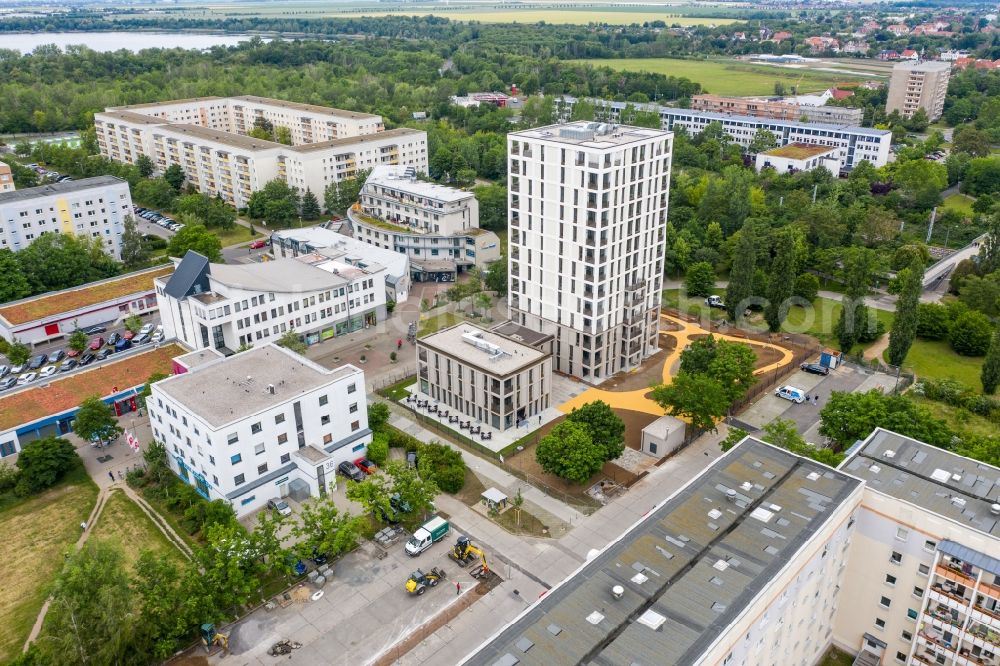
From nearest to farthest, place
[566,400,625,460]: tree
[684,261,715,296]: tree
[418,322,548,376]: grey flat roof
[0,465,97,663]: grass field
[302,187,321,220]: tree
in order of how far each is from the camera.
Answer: [0,465,97,663]: grass field → [566,400,625,460]: tree → [418,322,548,376]: grey flat roof → [684,261,715,296]: tree → [302,187,321,220]: tree

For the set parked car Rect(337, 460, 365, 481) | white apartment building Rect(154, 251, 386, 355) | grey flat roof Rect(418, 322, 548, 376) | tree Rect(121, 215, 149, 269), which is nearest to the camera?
parked car Rect(337, 460, 365, 481)

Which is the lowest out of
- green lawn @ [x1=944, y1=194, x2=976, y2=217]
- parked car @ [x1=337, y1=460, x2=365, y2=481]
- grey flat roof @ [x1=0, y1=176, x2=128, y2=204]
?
parked car @ [x1=337, y1=460, x2=365, y2=481]

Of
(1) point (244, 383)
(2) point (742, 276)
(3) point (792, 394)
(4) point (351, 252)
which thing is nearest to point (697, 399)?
(3) point (792, 394)

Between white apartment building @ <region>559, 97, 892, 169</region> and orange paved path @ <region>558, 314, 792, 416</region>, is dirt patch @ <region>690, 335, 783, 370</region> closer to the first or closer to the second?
orange paved path @ <region>558, 314, 792, 416</region>

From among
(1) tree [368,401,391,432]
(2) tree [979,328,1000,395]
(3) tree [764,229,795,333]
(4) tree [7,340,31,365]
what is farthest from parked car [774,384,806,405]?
(4) tree [7,340,31,365]

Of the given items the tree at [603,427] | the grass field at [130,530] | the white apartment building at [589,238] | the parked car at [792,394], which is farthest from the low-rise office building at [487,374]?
the grass field at [130,530]
